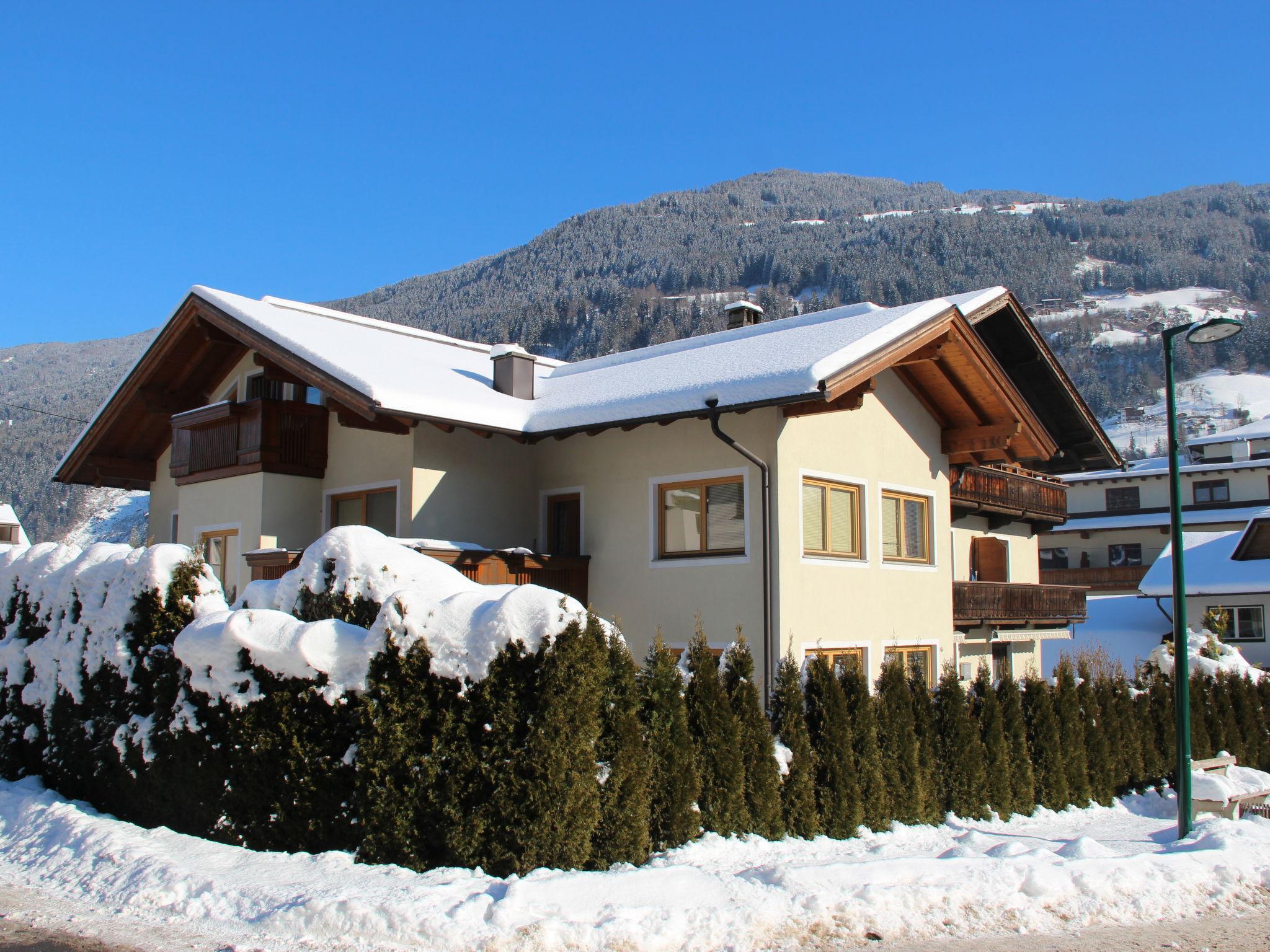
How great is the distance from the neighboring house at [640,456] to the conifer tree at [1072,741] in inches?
93.0

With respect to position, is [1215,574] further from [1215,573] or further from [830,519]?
[830,519]

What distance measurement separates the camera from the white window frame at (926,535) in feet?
56.0

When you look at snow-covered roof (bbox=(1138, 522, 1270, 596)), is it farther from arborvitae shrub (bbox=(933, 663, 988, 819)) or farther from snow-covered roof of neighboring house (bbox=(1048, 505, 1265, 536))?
arborvitae shrub (bbox=(933, 663, 988, 819))

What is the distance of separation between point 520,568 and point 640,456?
8.17 ft

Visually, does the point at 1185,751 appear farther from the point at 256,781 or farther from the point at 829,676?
the point at 256,781

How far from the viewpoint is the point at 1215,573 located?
4056cm

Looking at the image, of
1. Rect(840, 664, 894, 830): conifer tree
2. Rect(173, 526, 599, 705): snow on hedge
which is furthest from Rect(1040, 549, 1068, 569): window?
Rect(173, 526, 599, 705): snow on hedge

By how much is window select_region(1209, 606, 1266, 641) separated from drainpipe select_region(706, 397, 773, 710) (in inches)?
1229

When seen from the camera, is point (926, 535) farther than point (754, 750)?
Yes

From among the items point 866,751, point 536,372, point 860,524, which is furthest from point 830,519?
point 536,372

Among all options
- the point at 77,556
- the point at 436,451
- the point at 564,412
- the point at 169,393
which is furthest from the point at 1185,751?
the point at 169,393

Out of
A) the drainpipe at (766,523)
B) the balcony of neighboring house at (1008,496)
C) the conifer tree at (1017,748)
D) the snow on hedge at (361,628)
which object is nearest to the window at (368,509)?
the drainpipe at (766,523)

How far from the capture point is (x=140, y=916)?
24.3ft

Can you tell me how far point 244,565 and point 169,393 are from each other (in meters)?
4.98
